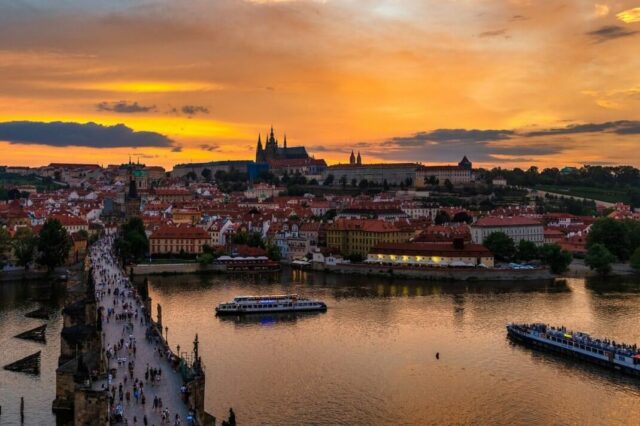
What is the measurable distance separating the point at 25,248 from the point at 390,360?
95.6 feet

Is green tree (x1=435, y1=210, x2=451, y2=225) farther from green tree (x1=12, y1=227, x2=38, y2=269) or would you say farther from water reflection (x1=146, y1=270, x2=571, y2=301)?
green tree (x1=12, y1=227, x2=38, y2=269)

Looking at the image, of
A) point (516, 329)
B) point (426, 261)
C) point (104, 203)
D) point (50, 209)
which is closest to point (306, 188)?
point (104, 203)

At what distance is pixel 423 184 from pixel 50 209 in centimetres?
5188

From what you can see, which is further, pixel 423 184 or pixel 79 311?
pixel 423 184

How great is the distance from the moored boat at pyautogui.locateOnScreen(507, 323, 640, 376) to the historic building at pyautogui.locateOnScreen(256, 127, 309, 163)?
116 metres

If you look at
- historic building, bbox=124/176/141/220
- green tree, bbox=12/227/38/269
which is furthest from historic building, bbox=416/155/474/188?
green tree, bbox=12/227/38/269

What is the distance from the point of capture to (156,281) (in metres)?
45.2

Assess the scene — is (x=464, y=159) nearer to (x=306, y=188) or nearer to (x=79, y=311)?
(x=306, y=188)

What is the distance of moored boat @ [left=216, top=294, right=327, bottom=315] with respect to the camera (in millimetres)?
33969

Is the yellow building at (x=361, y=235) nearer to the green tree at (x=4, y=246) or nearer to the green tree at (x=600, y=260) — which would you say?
the green tree at (x=600, y=260)

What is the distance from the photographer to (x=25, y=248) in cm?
4638

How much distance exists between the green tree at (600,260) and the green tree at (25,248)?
33580mm

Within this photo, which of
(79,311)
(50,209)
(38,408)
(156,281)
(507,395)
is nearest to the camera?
(38,408)

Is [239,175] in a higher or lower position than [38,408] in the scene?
higher
